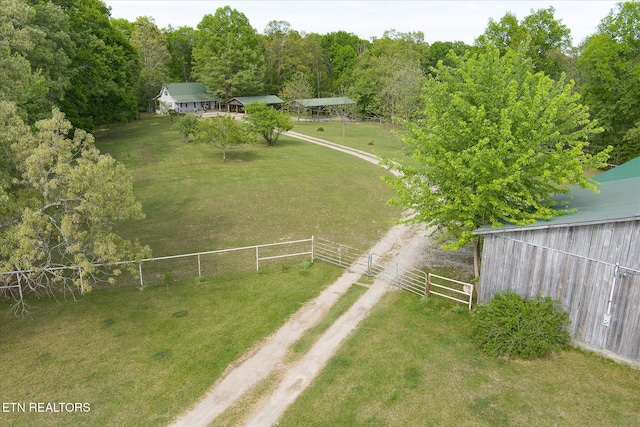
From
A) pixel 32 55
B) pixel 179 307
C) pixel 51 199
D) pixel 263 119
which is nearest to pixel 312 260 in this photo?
pixel 179 307

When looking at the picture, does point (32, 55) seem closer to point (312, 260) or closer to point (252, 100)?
point (312, 260)

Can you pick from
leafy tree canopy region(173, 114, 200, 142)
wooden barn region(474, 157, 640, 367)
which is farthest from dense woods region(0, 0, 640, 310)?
wooden barn region(474, 157, 640, 367)

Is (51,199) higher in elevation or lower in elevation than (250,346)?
higher

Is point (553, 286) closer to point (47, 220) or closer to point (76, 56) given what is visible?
point (47, 220)

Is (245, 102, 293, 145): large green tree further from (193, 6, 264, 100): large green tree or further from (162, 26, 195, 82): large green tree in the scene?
(162, 26, 195, 82): large green tree

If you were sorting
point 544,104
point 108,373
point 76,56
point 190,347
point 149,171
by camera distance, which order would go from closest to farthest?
point 108,373 < point 190,347 < point 544,104 < point 149,171 < point 76,56

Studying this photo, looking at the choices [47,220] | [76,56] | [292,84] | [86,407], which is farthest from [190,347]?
[292,84]
